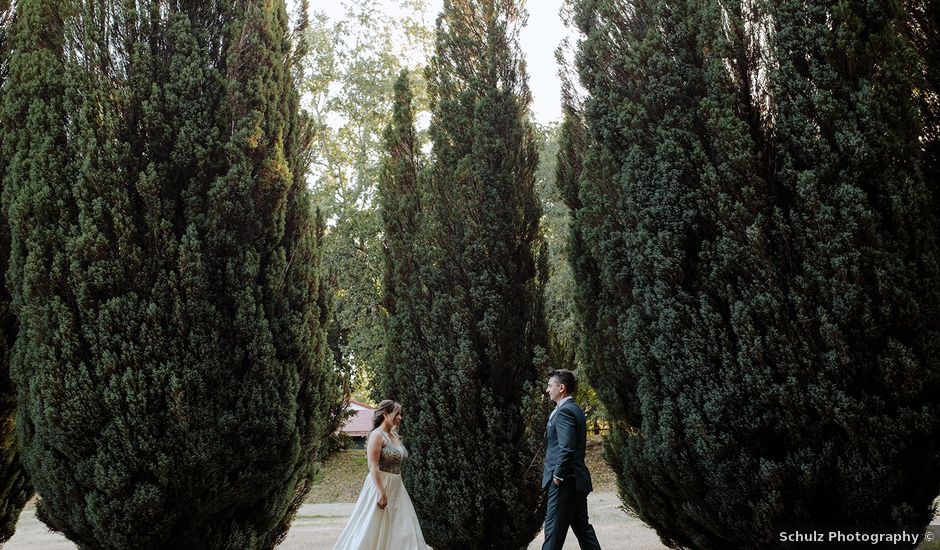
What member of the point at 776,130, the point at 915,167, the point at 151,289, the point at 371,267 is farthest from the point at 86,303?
the point at 371,267

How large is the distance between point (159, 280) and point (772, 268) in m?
5.38

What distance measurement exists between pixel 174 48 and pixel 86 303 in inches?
104

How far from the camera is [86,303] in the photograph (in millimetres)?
6094

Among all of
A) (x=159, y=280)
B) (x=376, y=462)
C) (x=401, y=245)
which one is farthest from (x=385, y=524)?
(x=401, y=245)

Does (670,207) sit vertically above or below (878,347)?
above

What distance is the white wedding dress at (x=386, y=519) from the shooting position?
20.3ft

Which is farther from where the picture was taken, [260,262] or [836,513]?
[260,262]

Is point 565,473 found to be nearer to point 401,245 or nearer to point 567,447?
point 567,447

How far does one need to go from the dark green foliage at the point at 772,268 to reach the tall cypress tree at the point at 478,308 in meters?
1.34

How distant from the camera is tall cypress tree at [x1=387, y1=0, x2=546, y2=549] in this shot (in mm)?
7168

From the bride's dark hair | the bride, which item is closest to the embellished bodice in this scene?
the bride

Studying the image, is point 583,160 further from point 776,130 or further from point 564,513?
point 564,513

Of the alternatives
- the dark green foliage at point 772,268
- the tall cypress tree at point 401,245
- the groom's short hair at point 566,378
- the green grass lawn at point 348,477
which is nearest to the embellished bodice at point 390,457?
the tall cypress tree at point 401,245

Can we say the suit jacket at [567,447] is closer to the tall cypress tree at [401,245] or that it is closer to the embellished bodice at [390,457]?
the embellished bodice at [390,457]
